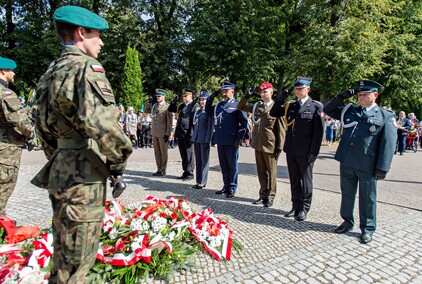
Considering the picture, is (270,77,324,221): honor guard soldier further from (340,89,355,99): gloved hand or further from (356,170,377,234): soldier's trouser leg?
(356,170,377,234): soldier's trouser leg

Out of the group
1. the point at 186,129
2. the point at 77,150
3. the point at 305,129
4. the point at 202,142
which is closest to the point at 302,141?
the point at 305,129

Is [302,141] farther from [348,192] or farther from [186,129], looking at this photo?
[186,129]

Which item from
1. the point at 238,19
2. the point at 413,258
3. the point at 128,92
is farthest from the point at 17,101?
the point at 238,19

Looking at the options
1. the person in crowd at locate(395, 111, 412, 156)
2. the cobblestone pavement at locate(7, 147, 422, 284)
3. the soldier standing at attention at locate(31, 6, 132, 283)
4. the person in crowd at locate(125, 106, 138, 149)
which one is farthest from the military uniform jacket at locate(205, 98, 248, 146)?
the person in crowd at locate(395, 111, 412, 156)

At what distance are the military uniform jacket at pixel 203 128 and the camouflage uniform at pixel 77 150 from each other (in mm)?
4713

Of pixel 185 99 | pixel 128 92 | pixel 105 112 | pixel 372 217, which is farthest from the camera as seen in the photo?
pixel 128 92

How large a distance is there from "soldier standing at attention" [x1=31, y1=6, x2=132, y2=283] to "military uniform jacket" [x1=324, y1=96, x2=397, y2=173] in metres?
3.30

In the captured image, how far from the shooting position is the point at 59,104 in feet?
6.40

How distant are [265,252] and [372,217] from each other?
5.18ft

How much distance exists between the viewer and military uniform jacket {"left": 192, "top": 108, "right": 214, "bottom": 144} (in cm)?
681

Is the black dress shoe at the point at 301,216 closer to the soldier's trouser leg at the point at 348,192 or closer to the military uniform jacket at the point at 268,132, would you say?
the soldier's trouser leg at the point at 348,192

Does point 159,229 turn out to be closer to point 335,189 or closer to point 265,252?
point 265,252

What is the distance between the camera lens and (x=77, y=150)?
81.0 inches

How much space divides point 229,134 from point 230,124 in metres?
0.19
